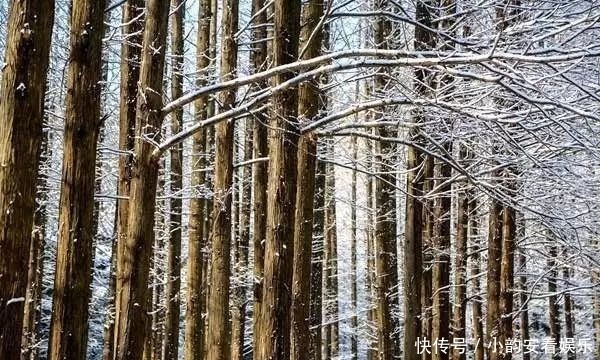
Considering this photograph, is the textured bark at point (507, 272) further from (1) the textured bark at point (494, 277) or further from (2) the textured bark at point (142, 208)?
(2) the textured bark at point (142, 208)

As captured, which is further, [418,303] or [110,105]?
[110,105]

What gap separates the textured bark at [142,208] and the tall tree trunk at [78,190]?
42 centimetres

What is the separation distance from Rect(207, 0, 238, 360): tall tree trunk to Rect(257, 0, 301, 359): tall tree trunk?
2.62 m

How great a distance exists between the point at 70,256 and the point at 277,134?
80.8 inches

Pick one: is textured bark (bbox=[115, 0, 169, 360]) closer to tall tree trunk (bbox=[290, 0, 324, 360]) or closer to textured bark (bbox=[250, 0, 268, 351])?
tall tree trunk (bbox=[290, 0, 324, 360])

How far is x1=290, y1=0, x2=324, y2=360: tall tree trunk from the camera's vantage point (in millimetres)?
6625

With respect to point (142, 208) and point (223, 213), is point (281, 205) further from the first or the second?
point (223, 213)

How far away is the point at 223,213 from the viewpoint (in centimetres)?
841

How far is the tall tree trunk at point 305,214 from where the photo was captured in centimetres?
662

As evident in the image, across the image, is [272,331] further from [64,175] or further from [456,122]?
[456,122]

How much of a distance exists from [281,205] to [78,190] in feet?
5.60

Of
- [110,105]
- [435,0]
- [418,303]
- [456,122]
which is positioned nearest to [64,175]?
[456,122]

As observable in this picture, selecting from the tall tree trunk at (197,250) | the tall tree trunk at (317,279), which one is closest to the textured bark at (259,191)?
the tall tree trunk at (197,250)

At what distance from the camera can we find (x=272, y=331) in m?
5.29
